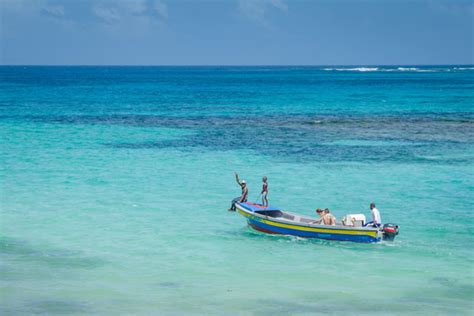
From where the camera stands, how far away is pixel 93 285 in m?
19.7

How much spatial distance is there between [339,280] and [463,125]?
3887 centimetres

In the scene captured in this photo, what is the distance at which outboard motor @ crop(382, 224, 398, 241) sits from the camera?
77.1 feet

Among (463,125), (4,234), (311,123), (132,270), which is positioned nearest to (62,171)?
(4,234)

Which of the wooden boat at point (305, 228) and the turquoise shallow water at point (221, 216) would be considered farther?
the wooden boat at point (305, 228)

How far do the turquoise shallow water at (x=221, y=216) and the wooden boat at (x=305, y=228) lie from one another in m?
0.33

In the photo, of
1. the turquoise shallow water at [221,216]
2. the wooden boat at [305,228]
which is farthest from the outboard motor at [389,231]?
the turquoise shallow water at [221,216]

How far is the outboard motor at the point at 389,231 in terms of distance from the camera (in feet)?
77.1

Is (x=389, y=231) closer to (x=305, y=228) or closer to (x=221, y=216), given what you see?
(x=305, y=228)

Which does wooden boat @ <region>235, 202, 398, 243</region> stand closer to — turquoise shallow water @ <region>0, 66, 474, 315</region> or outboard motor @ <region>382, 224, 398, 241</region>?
outboard motor @ <region>382, 224, 398, 241</region>

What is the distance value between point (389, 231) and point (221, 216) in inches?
282

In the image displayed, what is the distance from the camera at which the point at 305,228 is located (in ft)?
78.4

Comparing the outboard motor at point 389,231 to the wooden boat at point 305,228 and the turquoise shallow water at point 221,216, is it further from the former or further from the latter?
the turquoise shallow water at point 221,216

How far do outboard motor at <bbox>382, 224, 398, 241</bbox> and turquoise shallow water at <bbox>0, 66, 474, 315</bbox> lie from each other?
32 centimetres

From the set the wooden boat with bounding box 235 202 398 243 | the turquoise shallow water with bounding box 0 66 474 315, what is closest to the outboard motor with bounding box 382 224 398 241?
the wooden boat with bounding box 235 202 398 243
